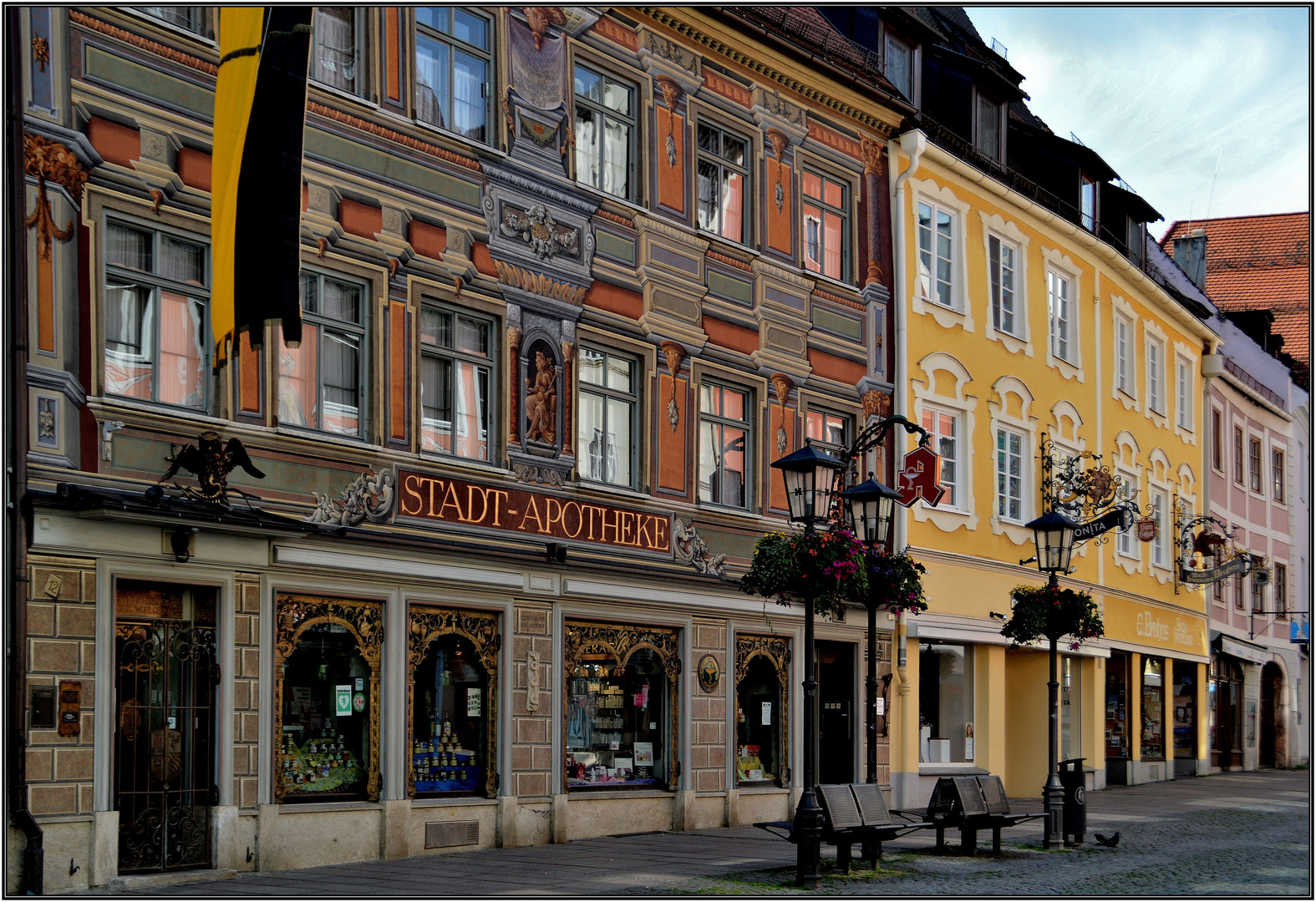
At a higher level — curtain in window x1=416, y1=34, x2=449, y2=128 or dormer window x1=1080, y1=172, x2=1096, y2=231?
dormer window x1=1080, y1=172, x2=1096, y2=231

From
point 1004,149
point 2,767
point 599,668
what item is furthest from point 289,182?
point 1004,149

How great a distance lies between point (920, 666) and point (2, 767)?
53.3 feet

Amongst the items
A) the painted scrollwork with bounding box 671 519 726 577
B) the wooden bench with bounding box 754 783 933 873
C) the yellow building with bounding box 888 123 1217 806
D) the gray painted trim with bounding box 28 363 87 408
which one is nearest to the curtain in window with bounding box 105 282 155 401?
the gray painted trim with bounding box 28 363 87 408

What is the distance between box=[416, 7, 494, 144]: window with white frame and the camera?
58.3 feet

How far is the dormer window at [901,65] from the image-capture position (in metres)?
27.4

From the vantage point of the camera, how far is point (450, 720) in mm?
17844

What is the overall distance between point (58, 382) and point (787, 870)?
7853 millimetres

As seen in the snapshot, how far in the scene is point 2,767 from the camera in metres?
13.0

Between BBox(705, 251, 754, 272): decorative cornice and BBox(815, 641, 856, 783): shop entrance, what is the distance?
550 centimetres

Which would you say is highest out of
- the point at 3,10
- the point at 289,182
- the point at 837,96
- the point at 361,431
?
the point at 837,96

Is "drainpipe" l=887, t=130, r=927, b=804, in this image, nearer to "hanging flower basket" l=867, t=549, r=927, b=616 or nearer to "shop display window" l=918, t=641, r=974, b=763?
"shop display window" l=918, t=641, r=974, b=763

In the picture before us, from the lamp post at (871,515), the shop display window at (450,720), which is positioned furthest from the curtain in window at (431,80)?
the lamp post at (871,515)

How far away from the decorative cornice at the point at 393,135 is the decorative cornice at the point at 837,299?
7.33 meters

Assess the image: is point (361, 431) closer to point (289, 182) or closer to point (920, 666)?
point (289, 182)
